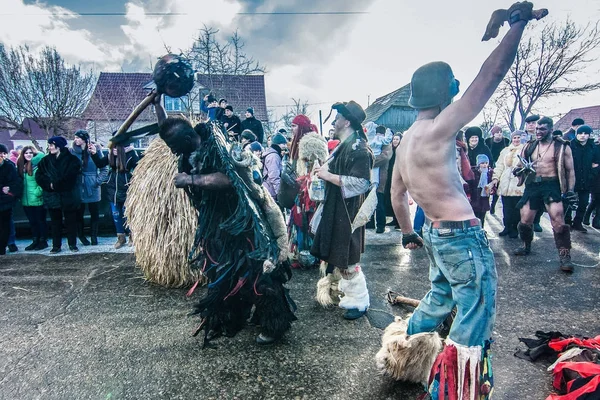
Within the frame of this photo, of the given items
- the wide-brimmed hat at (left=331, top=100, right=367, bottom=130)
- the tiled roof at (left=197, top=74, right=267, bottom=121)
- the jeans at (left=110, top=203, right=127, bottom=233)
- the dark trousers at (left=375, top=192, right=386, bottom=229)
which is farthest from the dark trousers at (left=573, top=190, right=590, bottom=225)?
the tiled roof at (left=197, top=74, right=267, bottom=121)

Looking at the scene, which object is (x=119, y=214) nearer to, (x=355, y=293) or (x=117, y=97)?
(x=355, y=293)

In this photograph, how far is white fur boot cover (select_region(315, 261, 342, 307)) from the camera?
129 inches

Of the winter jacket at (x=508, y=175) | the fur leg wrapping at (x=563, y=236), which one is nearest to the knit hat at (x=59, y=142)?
A: the fur leg wrapping at (x=563, y=236)

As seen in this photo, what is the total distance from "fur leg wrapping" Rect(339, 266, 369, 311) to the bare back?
1303 millimetres

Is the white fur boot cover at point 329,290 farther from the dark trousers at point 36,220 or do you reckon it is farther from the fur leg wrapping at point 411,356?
the dark trousers at point 36,220

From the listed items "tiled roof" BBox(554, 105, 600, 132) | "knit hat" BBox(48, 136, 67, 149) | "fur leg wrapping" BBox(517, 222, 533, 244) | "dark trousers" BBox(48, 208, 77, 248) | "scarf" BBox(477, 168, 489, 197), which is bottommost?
"fur leg wrapping" BBox(517, 222, 533, 244)

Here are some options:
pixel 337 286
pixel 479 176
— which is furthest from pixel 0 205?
pixel 479 176

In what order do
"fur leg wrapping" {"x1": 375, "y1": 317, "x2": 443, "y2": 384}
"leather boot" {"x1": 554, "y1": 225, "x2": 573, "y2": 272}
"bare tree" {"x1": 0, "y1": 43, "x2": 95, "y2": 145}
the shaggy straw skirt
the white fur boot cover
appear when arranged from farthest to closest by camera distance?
1. "bare tree" {"x1": 0, "y1": 43, "x2": 95, "y2": 145}
2. "leather boot" {"x1": 554, "y1": 225, "x2": 573, "y2": 272}
3. the shaggy straw skirt
4. the white fur boot cover
5. "fur leg wrapping" {"x1": 375, "y1": 317, "x2": 443, "y2": 384}

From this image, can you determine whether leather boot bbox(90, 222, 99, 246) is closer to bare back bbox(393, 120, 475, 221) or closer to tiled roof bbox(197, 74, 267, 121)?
bare back bbox(393, 120, 475, 221)

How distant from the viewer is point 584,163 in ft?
20.9

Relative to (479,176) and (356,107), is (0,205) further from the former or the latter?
(479,176)

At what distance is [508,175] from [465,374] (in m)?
5.37

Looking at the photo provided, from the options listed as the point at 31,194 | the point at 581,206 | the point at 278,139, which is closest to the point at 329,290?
the point at 278,139

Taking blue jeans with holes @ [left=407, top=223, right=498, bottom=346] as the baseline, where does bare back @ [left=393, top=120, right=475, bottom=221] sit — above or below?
above
